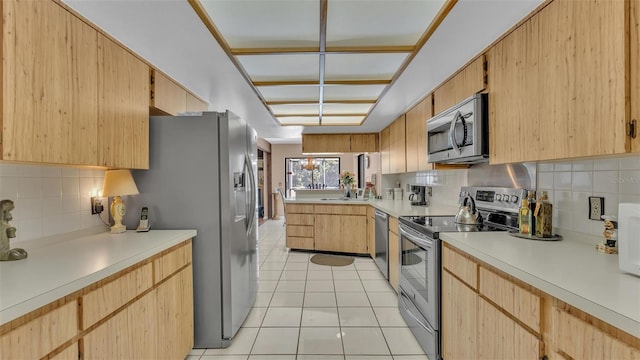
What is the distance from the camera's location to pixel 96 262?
1261mm

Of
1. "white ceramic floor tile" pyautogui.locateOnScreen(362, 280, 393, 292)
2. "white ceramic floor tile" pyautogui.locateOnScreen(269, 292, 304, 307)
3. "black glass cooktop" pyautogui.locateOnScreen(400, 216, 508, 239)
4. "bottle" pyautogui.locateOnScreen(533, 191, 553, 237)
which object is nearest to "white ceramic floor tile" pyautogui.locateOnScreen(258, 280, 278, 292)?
"white ceramic floor tile" pyautogui.locateOnScreen(269, 292, 304, 307)

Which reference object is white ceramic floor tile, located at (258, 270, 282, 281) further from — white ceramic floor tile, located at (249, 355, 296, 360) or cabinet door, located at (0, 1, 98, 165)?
cabinet door, located at (0, 1, 98, 165)

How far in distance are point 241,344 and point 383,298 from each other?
1477 millimetres

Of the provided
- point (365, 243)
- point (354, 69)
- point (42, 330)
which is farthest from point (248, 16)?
point (365, 243)

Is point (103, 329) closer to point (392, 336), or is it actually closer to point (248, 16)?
point (248, 16)

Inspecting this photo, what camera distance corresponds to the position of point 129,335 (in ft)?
4.47

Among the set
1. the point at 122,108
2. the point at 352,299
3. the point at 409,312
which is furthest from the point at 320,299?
the point at 122,108

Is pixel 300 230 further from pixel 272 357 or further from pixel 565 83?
pixel 565 83

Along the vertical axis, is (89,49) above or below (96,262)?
above

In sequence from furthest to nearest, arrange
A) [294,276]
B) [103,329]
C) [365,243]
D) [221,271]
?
[365,243], [294,276], [221,271], [103,329]

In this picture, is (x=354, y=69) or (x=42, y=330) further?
(x=354, y=69)

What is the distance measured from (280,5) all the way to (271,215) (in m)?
7.69

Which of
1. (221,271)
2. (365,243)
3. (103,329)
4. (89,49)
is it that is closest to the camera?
(103,329)

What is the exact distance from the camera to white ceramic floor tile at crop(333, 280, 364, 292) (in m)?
3.14
